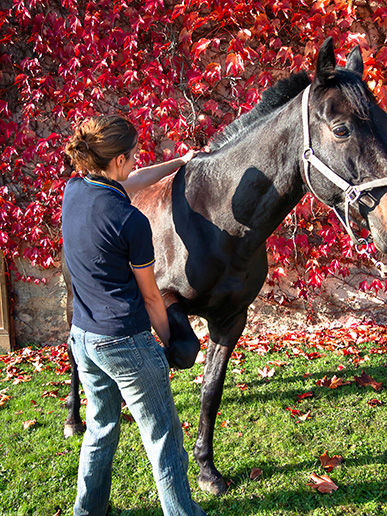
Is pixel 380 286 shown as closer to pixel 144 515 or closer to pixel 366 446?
pixel 366 446

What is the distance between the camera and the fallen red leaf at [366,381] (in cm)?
372

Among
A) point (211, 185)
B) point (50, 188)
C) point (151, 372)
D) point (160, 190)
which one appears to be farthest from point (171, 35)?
point (151, 372)

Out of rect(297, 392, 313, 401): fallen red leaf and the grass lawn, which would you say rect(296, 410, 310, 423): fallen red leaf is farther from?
rect(297, 392, 313, 401): fallen red leaf

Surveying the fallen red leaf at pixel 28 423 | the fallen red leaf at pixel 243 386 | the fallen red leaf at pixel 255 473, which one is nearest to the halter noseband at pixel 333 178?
the fallen red leaf at pixel 255 473

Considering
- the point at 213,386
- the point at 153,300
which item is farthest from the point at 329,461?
the point at 153,300

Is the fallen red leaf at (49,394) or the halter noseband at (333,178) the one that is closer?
the halter noseband at (333,178)

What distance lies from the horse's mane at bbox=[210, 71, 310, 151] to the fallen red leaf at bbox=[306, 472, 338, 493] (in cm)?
216

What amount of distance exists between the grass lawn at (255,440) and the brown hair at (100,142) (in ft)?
6.64

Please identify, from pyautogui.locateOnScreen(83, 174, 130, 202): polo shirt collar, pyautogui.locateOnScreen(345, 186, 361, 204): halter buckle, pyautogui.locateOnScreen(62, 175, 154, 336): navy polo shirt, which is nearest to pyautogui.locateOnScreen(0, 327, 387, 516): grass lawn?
pyautogui.locateOnScreen(62, 175, 154, 336): navy polo shirt

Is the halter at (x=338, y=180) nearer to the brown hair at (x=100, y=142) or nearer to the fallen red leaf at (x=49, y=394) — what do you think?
the brown hair at (x=100, y=142)

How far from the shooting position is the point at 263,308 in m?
5.37

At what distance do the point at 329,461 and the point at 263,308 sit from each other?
8.98ft

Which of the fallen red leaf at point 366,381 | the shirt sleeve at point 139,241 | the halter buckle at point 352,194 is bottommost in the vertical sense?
the fallen red leaf at point 366,381

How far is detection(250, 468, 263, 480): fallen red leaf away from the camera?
103 inches
